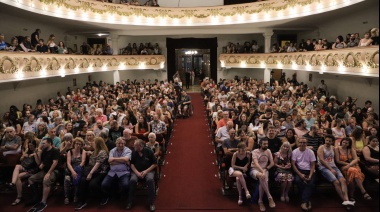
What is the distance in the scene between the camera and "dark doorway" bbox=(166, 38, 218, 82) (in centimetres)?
2098

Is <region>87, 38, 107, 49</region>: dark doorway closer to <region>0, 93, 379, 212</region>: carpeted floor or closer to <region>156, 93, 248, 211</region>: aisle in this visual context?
<region>156, 93, 248, 211</region>: aisle

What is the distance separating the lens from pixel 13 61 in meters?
8.60

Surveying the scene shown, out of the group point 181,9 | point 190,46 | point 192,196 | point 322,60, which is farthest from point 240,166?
point 190,46

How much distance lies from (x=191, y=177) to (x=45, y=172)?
2.97 meters

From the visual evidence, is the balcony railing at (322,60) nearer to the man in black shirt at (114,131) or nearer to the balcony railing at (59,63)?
the man in black shirt at (114,131)

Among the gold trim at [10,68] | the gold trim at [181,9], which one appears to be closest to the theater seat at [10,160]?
the gold trim at [10,68]

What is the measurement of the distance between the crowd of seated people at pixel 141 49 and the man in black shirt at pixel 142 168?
14888 millimetres

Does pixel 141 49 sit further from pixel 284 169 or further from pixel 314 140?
pixel 284 169

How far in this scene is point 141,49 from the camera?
20125 millimetres

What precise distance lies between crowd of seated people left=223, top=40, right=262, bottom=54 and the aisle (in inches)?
427

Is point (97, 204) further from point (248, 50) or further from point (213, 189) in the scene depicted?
point (248, 50)

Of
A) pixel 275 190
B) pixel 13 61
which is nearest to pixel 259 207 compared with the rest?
pixel 275 190

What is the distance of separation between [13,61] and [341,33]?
1387 centimetres

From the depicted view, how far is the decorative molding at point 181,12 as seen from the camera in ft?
40.3
